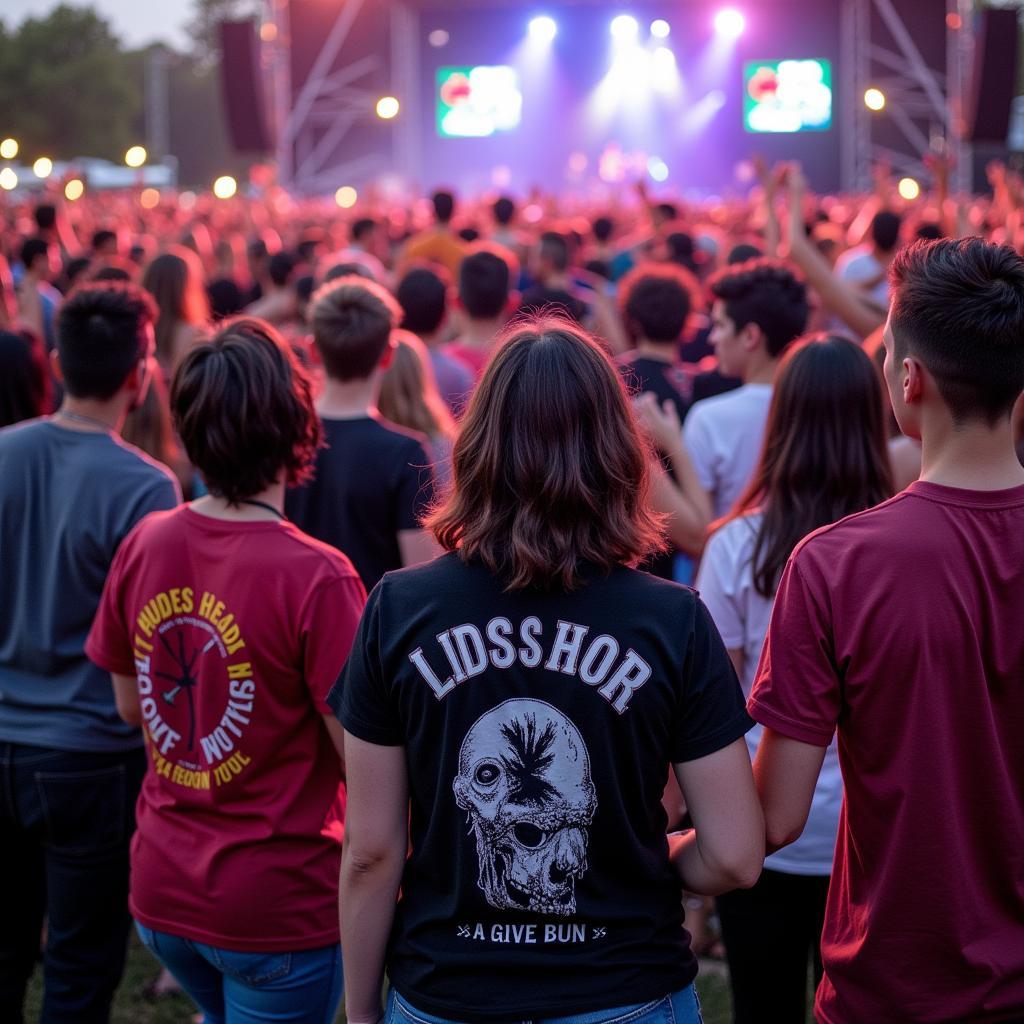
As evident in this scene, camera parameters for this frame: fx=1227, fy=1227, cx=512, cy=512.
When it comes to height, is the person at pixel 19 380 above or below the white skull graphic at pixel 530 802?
above

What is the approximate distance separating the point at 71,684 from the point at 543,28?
20351 mm

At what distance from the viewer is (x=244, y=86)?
15594 mm

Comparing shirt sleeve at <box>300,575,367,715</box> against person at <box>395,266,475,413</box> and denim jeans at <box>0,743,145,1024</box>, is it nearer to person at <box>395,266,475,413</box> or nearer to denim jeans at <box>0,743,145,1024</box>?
denim jeans at <box>0,743,145,1024</box>

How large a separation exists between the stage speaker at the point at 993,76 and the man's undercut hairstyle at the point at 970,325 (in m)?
13.8

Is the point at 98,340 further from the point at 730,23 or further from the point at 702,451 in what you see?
the point at 730,23

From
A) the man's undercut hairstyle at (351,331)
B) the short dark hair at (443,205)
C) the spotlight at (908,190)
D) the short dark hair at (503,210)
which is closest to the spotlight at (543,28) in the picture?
the spotlight at (908,190)

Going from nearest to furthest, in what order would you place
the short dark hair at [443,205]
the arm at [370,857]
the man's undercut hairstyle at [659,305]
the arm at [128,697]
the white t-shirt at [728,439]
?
1. the arm at [370,857]
2. the arm at [128,697]
3. the white t-shirt at [728,439]
4. the man's undercut hairstyle at [659,305]
5. the short dark hair at [443,205]

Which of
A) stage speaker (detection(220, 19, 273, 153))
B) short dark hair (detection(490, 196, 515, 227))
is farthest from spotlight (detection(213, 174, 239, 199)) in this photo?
short dark hair (detection(490, 196, 515, 227))

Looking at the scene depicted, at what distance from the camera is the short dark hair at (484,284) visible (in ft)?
16.0

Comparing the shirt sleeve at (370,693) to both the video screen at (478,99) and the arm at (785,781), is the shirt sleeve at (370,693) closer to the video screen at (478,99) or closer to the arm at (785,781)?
the arm at (785,781)

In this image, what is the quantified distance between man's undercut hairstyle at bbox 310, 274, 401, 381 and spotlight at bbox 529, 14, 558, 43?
19213 mm

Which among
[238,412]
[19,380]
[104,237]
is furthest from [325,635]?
[104,237]

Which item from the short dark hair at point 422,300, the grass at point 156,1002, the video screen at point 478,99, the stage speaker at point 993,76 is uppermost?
the video screen at point 478,99

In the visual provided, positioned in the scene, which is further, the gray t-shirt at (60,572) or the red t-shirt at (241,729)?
the gray t-shirt at (60,572)
